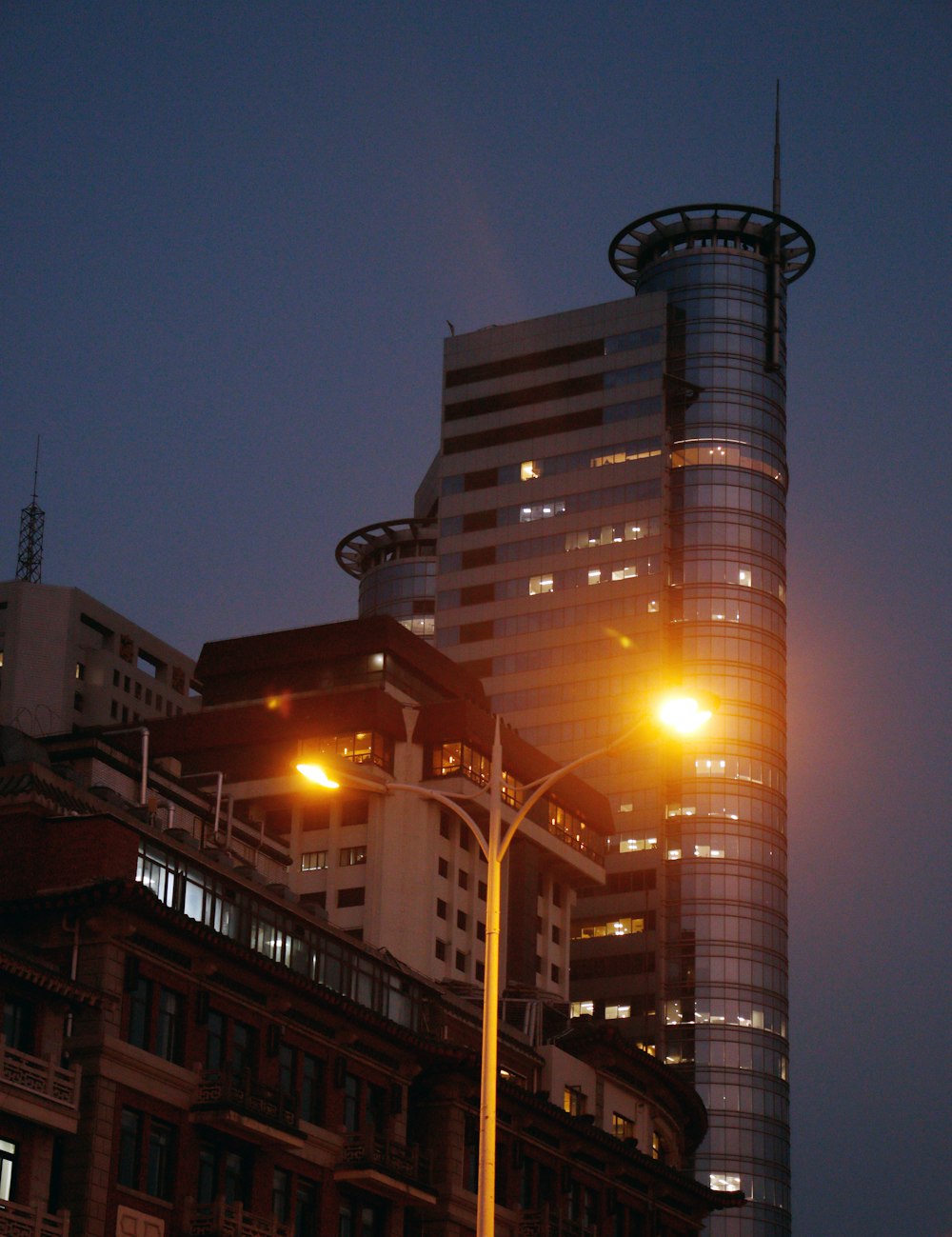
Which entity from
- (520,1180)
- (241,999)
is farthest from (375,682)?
(241,999)

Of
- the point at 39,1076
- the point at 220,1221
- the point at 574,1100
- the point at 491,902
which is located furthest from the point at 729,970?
the point at 491,902

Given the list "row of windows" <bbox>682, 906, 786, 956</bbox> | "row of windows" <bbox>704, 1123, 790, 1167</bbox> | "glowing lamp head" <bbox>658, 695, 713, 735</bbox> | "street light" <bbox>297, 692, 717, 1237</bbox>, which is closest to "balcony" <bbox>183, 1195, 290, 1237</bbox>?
"street light" <bbox>297, 692, 717, 1237</bbox>

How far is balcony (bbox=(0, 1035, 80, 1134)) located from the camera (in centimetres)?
6203

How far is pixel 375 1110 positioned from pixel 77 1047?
67.4 feet

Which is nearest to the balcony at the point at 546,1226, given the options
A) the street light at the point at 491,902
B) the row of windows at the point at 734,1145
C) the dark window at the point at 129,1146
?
the dark window at the point at 129,1146

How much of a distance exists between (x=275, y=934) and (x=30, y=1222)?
75.3 ft

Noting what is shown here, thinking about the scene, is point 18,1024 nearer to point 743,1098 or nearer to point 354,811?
point 354,811

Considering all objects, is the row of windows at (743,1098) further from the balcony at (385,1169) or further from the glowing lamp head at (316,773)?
the glowing lamp head at (316,773)

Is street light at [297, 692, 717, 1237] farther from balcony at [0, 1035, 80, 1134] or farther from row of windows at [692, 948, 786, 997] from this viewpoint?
row of windows at [692, 948, 786, 997]

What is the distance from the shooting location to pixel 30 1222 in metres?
60.7

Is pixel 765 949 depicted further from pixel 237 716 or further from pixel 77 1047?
pixel 77 1047

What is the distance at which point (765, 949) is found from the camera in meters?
199

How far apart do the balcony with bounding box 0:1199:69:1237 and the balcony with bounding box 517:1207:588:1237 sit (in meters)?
33.9

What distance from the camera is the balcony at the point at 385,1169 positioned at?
79.9m
